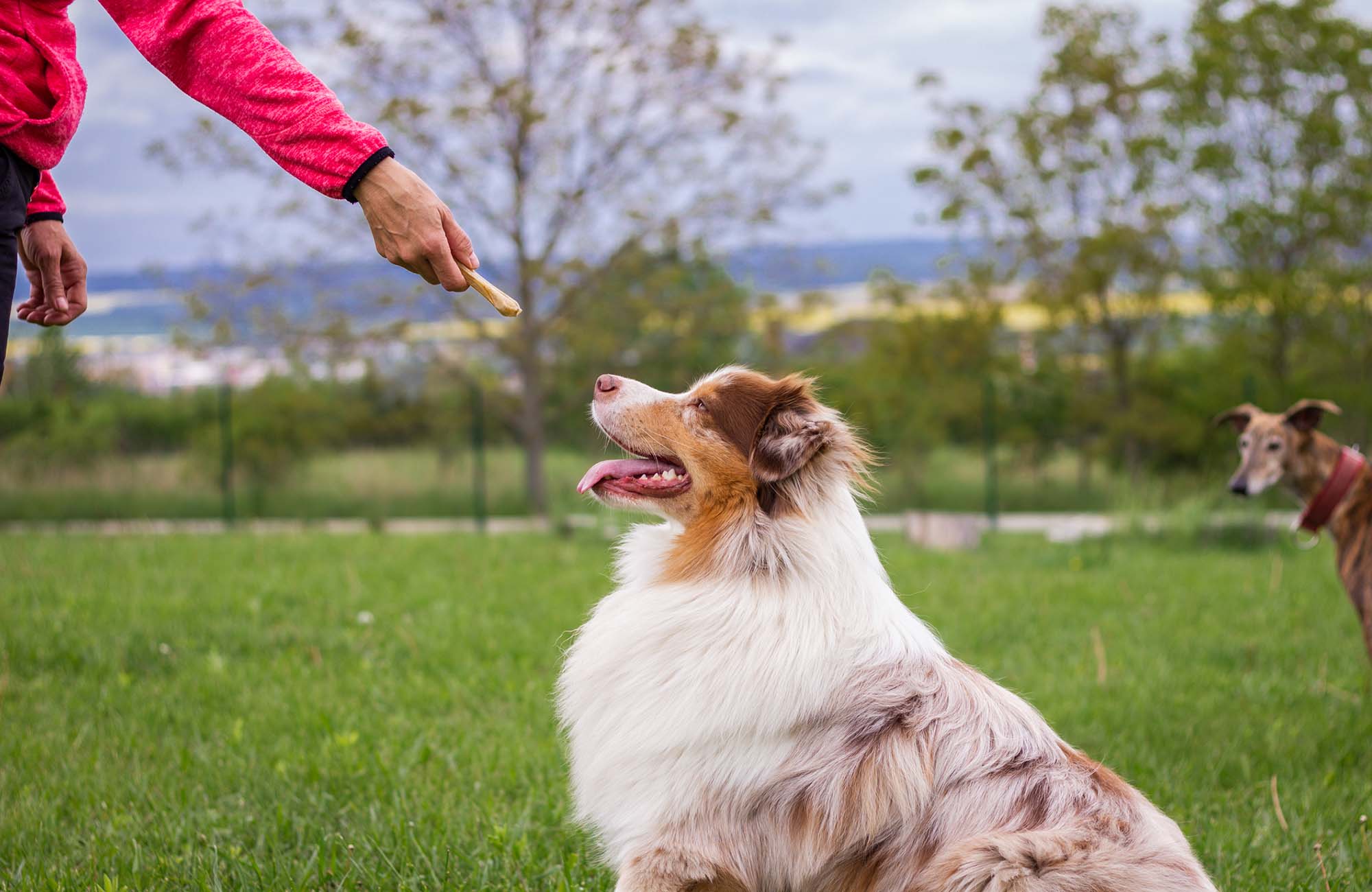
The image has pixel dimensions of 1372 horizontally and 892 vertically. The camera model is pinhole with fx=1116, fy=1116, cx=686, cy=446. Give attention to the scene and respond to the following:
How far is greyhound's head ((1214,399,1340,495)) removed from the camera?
5.75 m

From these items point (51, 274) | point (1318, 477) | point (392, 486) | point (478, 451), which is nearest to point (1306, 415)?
point (1318, 477)

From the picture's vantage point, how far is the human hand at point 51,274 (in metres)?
2.87

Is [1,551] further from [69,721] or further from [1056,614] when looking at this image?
[1056,614]

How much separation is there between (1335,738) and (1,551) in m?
9.13

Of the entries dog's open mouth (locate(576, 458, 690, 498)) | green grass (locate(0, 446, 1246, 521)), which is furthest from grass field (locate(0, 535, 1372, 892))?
green grass (locate(0, 446, 1246, 521))

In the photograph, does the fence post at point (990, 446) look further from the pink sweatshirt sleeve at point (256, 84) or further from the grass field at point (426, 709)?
the pink sweatshirt sleeve at point (256, 84)

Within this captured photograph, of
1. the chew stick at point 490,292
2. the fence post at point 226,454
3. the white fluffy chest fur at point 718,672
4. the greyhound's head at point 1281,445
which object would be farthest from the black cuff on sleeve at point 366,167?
the fence post at point 226,454

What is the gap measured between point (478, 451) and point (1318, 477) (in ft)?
39.7

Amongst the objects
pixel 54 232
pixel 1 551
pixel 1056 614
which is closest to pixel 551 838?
pixel 54 232

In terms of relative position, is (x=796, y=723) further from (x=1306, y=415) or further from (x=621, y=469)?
(x=1306, y=415)

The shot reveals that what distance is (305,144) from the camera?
236 cm

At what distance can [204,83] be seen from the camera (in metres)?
2.47

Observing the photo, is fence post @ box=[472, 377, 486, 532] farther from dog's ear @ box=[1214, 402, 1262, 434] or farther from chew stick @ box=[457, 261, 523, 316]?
chew stick @ box=[457, 261, 523, 316]

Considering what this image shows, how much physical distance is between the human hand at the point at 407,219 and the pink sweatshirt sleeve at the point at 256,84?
3cm
